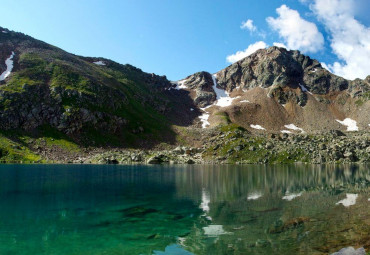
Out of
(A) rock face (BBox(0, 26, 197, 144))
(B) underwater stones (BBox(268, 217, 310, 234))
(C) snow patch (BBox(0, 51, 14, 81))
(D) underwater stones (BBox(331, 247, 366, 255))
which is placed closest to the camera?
(D) underwater stones (BBox(331, 247, 366, 255))

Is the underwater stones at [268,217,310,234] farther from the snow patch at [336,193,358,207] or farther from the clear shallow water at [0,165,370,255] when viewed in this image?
the snow patch at [336,193,358,207]

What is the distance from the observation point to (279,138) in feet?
417

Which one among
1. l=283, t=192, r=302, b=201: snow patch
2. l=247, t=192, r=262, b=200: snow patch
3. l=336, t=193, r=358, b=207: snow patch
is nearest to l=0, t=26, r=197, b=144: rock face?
l=247, t=192, r=262, b=200: snow patch

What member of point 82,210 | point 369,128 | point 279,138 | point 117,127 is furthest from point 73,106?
point 369,128

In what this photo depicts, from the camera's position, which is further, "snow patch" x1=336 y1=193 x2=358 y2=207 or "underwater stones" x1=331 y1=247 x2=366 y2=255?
"snow patch" x1=336 y1=193 x2=358 y2=207

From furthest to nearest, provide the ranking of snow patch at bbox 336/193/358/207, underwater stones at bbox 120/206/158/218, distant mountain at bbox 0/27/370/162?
distant mountain at bbox 0/27/370/162
snow patch at bbox 336/193/358/207
underwater stones at bbox 120/206/158/218

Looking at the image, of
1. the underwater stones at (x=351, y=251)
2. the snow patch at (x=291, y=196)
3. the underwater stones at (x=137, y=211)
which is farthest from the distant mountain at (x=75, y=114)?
the underwater stones at (x=351, y=251)

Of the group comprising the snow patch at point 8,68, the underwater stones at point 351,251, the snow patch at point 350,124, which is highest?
the snow patch at point 8,68

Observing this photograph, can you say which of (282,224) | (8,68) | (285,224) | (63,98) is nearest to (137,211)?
(282,224)

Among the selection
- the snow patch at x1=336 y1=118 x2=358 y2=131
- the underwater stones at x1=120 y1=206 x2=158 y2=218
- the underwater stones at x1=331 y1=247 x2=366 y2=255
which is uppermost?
the snow patch at x1=336 y1=118 x2=358 y2=131

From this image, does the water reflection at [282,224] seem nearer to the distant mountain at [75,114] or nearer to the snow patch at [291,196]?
the snow patch at [291,196]

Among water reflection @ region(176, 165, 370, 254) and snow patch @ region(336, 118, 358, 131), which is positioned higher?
snow patch @ region(336, 118, 358, 131)

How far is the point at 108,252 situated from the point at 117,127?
5638 inches

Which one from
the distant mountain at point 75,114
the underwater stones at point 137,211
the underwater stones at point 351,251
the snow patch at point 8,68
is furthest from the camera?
the snow patch at point 8,68
